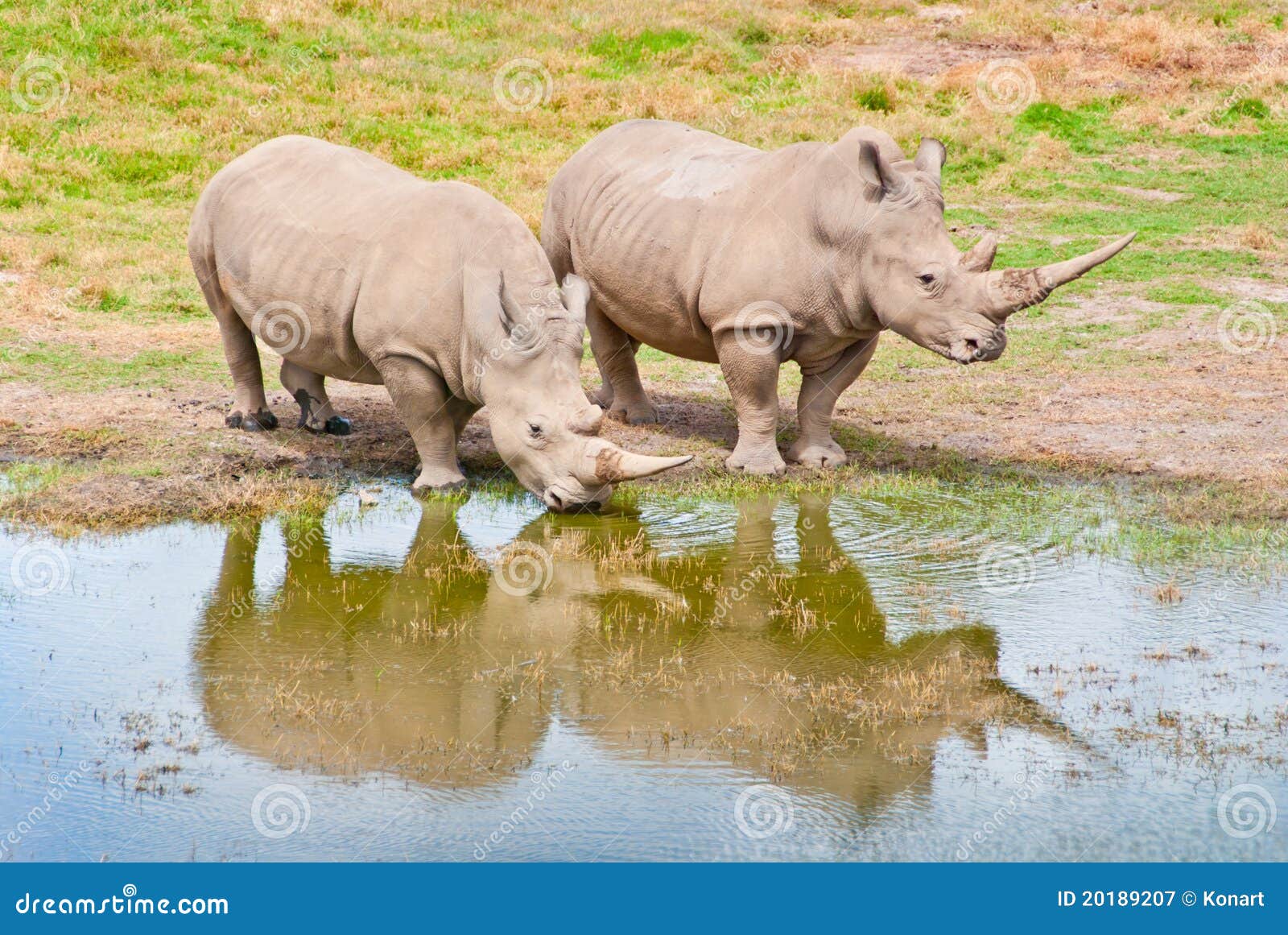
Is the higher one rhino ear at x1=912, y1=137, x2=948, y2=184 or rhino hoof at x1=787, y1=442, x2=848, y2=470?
rhino ear at x1=912, y1=137, x2=948, y2=184

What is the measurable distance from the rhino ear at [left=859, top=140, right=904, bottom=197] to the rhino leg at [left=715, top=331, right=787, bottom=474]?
1.30m

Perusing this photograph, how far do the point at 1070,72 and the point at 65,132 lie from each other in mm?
14410

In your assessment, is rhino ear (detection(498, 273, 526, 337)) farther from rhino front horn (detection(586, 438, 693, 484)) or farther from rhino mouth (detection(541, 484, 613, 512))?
rhino mouth (detection(541, 484, 613, 512))

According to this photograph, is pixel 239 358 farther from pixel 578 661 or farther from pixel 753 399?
pixel 578 661

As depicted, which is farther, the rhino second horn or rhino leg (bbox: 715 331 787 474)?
rhino leg (bbox: 715 331 787 474)

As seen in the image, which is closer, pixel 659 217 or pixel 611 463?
pixel 611 463

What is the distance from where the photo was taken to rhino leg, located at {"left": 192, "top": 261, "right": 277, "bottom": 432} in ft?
36.4

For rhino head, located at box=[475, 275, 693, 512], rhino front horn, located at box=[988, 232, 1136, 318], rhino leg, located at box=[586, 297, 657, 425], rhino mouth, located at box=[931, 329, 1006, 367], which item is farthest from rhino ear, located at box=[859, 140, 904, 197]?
rhino leg, located at box=[586, 297, 657, 425]

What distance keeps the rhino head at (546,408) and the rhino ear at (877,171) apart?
83.8 inches

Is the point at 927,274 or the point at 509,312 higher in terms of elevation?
the point at 927,274

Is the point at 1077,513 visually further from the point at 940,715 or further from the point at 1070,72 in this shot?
the point at 1070,72

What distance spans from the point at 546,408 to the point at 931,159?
3125 millimetres


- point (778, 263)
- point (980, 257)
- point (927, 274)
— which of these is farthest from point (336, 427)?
point (980, 257)

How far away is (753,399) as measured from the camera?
10.7m
